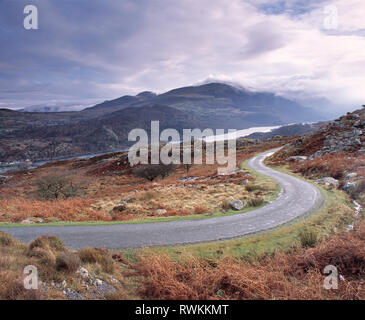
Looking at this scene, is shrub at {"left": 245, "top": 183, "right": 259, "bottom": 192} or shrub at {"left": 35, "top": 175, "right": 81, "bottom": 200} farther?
shrub at {"left": 35, "top": 175, "right": 81, "bottom": 200}

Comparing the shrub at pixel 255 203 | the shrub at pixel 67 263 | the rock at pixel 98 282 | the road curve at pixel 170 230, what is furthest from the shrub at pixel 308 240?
the shrub at pixel 67 263

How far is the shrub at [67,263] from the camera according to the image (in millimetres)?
7145

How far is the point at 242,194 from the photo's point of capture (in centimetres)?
2236

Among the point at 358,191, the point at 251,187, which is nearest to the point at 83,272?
the point at 251,187

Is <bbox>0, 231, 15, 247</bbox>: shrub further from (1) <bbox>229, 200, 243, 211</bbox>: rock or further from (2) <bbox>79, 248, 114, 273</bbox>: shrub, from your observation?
(1) <bbox>229, 200, 243, 211</bbox>: rock

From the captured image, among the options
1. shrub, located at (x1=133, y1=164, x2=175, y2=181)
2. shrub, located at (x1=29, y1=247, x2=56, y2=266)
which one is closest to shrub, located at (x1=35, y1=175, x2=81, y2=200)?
shrub, located at (x1=133, y1=164, x2=175, y2=181)

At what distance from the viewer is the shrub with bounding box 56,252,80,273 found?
23.4 ft

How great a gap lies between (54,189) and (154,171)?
2415 centimetres

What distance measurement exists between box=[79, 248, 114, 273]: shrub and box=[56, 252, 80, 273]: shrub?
111 cm

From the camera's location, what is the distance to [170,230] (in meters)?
12.7

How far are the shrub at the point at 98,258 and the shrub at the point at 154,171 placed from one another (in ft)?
145
